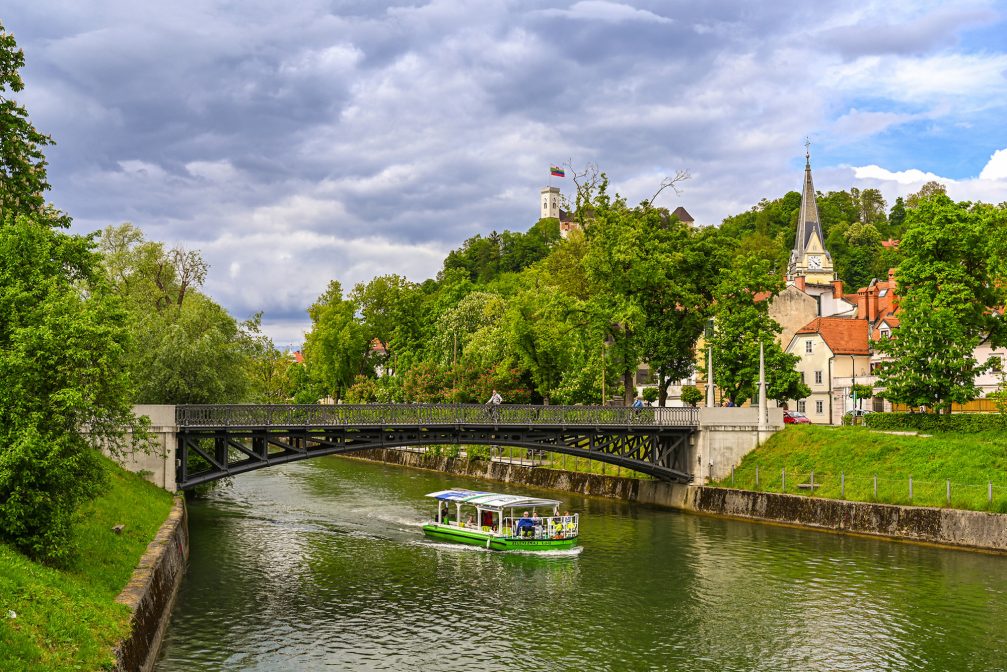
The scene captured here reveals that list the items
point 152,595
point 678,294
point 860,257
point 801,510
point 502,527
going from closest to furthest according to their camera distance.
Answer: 1. point 152,595
2. point 502,527
3. point 801,510
4. point 678,294
5. point 860,257

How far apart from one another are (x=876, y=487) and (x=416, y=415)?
25.2 meters

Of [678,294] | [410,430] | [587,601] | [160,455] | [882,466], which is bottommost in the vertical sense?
[587,601]

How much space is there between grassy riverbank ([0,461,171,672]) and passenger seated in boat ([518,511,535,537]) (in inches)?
804

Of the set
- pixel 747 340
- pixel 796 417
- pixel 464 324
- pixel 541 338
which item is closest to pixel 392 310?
pixel 464 324

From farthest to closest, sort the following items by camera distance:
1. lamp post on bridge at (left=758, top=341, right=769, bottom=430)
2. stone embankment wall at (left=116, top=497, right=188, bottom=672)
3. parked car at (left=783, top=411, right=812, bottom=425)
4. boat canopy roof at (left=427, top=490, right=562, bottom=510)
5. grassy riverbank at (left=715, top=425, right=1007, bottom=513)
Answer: parked car at (left=783, top=411, right=812, bottom=425), lamp post on bridge at (left=758, top=341, right=769, bottom=430), boat canopy roof at (left=427, top=490, right=562, bottom=510), grassy riverbank at (left=715, top=425, right=1007, bottom=513), stone embankment wall at (left=116, top=497, right=188, bottom=672)

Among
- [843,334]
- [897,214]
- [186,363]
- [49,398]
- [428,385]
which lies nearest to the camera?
[49,398]

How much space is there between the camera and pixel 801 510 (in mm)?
50312

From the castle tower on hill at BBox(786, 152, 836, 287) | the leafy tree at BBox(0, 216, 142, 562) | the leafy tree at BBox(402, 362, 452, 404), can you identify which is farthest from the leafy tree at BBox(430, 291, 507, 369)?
the leafy tree at BBox(0, 216, 142, 562)

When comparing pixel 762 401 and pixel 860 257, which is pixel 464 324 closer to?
pixel 762 401

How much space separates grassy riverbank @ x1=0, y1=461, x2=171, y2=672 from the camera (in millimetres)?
17516

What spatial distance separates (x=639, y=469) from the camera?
2280 inches

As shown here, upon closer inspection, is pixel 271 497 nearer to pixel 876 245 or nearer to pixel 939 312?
pixel 939 312

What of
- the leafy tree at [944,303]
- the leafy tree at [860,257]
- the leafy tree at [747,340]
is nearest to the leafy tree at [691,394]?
the leafy tree at [747,340]

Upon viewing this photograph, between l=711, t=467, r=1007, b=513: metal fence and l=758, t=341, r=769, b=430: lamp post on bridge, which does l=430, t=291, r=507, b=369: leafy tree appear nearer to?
l=758, t=341, r=769, b=430: lamp post on bridge
